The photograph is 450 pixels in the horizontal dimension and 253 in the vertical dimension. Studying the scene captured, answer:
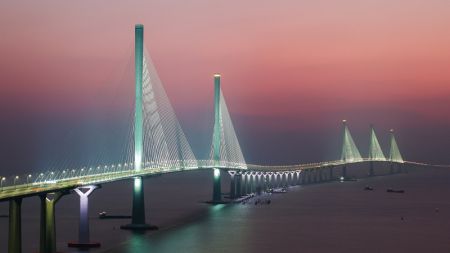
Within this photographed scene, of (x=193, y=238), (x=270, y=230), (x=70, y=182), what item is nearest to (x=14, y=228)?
(x=70, y=182)

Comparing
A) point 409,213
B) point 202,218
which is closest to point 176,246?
point 202,218

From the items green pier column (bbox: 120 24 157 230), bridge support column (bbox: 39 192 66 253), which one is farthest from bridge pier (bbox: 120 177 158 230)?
bridge support column (bbox: 39 192 66 253)

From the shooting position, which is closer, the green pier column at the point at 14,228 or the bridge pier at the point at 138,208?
the green pier column at the point at 14,228

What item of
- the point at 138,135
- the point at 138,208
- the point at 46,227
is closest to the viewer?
the point at 46,227

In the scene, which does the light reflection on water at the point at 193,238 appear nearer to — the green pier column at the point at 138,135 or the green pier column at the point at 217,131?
the green pier column at the point at 138,135

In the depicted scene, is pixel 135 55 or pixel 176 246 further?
pixel 135 55

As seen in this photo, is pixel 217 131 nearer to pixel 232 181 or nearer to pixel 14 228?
pixel 232 181

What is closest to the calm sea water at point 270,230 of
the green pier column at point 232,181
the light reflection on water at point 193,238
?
the light reflection on water at point 193,238

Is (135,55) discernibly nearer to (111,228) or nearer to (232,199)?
(111,228)
